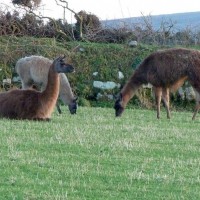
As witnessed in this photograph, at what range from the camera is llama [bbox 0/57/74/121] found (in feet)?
45.4

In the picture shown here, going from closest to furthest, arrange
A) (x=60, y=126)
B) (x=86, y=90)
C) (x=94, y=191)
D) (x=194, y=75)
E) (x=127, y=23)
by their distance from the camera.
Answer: (x=94, y=191), (x=60, y=126), (x=194, y=75), (x=86, y=90), (x=127, y=23)

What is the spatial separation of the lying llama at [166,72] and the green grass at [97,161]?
3119 millimetres

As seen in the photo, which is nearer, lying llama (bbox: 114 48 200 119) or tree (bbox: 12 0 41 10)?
lying llama (bbox: 114 48 200 119)

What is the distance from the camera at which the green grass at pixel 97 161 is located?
7.49m

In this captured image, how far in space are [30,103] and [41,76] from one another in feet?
13.2

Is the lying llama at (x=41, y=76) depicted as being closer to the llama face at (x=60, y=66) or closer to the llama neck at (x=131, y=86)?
the llama neck at (x=131, y=86)

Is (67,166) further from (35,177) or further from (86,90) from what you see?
(86,90)

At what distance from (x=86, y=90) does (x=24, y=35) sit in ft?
12.7

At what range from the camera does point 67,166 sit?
8.62 meters

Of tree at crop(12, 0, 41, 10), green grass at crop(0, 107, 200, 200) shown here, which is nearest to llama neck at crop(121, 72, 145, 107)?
green grass at crop(0, 107, 200, 200)

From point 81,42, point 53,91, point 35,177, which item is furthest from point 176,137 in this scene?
point 81,42

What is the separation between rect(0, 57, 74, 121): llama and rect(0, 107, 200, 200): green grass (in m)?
0.61

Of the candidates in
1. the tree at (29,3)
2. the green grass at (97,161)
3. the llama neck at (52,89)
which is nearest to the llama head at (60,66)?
the llama neck at (52,89)

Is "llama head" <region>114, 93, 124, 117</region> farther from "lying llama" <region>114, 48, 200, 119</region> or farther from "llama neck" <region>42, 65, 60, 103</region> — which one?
"llama neck" <region>42, 65, 60, 103</region>
